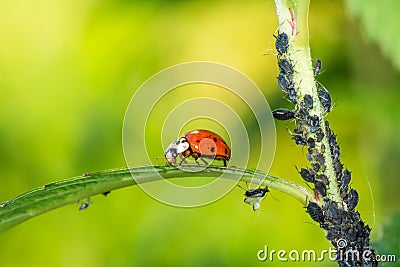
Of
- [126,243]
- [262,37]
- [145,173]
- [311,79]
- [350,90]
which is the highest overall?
[262,37]

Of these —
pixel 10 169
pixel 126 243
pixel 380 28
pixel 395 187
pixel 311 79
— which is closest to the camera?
pixel 311 79

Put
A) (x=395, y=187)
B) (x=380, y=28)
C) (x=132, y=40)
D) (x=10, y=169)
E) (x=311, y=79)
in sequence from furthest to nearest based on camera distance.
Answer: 1. (x=132, y=40)
2. (x=10, y=169)
3. (x=395, y=187)
4. (x=380, y=28)
5. (x=311, y=79)

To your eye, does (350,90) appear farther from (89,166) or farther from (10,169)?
(10,169)

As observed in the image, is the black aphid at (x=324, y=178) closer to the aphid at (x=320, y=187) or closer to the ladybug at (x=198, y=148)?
the aphid at (x=320, y=187)

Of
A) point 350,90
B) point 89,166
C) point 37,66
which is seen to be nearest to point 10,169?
point 89,166

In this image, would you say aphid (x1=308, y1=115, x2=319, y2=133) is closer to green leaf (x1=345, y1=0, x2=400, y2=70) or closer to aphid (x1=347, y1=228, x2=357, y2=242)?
aphid (x1=347, y1=228, x2=357, y2=242)

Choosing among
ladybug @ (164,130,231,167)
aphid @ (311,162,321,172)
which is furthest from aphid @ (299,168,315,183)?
ladybug @ (164,130,231,167)

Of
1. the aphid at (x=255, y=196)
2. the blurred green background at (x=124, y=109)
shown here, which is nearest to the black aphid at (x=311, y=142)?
the aphid at (x=255, y=196)
